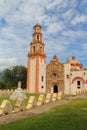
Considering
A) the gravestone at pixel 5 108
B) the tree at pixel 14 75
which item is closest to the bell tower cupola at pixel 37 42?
the tree at pixel 14 75

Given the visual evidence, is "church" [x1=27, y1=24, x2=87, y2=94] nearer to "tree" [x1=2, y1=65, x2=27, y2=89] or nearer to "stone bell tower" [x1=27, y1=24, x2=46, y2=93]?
"stone bell tower" [x1=27, y1=24, x2=46, y2=93]

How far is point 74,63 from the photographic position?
4631cm

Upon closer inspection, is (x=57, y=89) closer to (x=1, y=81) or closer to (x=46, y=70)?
(x=46, y=70)

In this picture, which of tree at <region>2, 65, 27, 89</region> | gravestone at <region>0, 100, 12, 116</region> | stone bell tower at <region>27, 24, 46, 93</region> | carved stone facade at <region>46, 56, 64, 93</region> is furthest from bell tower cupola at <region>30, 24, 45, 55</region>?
gravestone at <region>0, 100, 12, 116</region>

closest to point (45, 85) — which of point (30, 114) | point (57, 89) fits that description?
point (57, 89)

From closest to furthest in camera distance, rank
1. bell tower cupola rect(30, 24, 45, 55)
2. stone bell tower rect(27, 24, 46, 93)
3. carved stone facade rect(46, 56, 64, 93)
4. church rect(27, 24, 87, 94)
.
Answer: church rect(27, 24, 87, 94)
carved stone facade rect(46, 56, 64, 93)
stone bell tower rect(27, 24, 46, 93)
bell tower cupola rect(30, 24, 45, 55)

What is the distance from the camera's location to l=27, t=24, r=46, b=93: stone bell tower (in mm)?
42125

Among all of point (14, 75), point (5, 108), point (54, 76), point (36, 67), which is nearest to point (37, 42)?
point (36, 67)

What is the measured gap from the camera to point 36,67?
139ft

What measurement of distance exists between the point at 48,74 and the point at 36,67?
2.87m

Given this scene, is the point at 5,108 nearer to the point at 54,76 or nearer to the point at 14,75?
the point at 54,76

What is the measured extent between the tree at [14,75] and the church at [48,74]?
1033 centimetres

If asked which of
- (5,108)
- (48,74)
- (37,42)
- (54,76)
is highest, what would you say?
(37,42)

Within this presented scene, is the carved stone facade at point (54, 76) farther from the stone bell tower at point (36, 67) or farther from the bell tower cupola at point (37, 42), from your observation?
the bell tower cupola at point (37, 42)
